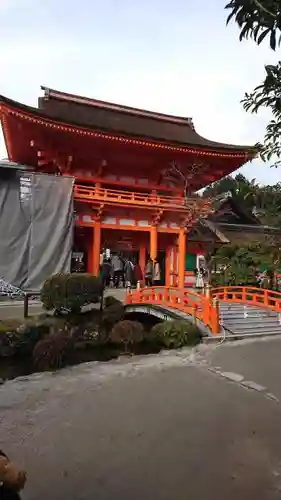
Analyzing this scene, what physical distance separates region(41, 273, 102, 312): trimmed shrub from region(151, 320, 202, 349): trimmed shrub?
2.07m

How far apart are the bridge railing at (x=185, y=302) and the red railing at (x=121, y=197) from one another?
17.2 feet

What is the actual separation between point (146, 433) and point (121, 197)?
1385 centimetres

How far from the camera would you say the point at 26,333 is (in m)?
9.09

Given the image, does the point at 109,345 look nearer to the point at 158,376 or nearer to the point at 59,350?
the point at 59,350

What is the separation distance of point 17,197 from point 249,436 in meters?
12.1

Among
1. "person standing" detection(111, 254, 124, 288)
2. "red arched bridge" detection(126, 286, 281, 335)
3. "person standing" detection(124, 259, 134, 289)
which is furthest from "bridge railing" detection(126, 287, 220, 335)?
"person standing" detection(111, 254, 124, 288)

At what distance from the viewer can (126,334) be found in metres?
10.2

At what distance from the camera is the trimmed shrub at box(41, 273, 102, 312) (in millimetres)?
10641

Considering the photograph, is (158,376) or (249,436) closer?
(249,436)

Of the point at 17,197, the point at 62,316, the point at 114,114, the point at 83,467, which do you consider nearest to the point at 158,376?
the point at 83,467

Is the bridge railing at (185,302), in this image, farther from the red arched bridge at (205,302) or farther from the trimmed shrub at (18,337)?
the trimmed shrub at (18,337)

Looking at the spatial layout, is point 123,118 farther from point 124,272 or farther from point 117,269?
point 124,272

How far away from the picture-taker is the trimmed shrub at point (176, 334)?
9703 millimetres

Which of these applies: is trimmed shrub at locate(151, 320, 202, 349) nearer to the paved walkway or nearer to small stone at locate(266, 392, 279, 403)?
the paved walkway
